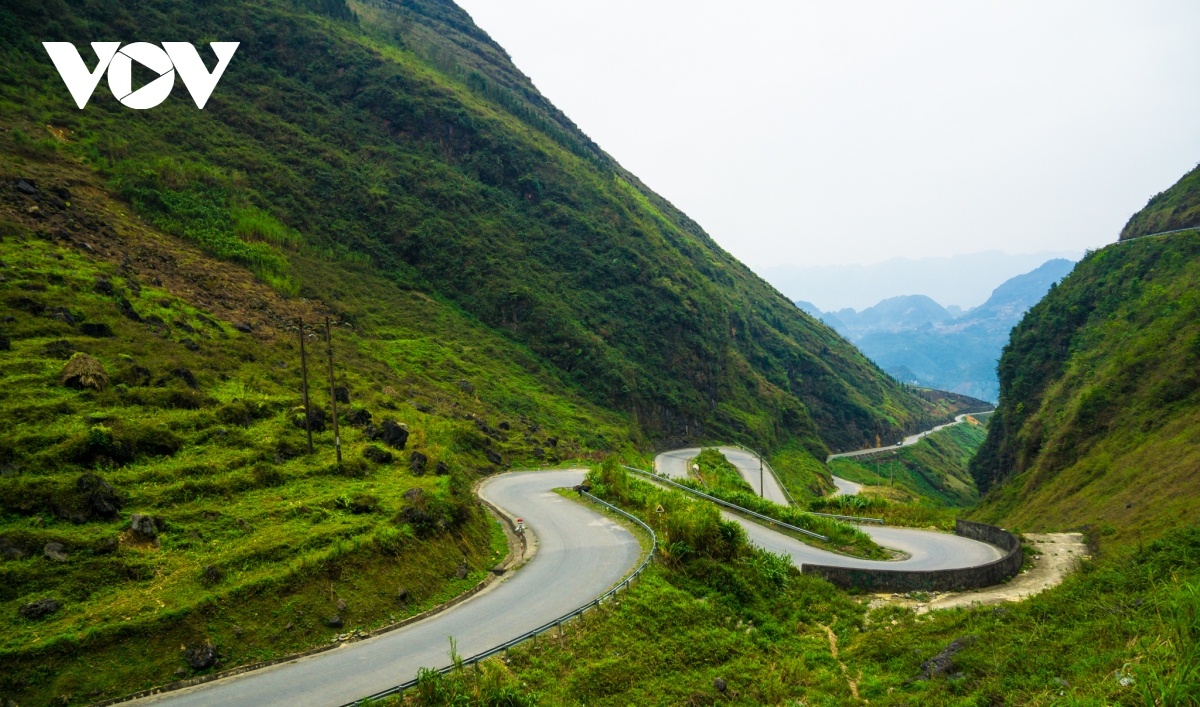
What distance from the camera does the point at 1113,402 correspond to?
→ 37.7m

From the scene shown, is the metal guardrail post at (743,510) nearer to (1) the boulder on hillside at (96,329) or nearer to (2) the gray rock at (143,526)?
(2) the gray rock at (143,526)

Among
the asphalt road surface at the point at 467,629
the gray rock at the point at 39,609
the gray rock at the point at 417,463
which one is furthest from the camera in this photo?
the gray rock at the point at 417,463

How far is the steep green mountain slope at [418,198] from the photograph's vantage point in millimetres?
51406

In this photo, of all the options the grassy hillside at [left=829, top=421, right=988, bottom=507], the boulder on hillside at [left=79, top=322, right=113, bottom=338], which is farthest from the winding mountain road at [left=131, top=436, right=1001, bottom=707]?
the grassy hillside at [left=829, top=421, right=988, bottom=507]

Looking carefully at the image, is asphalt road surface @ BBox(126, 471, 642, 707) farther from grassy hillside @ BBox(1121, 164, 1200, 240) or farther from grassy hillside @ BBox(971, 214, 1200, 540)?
grassy hillside @ BBox(1121, 164, 1200, 240)

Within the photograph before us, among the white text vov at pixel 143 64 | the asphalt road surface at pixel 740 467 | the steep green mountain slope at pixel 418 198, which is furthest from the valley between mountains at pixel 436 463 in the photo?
the white text vov at pixel 143 64

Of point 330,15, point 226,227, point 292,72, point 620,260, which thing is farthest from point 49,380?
point 330,15

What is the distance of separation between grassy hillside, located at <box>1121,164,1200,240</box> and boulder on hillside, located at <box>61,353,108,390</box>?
87.9m

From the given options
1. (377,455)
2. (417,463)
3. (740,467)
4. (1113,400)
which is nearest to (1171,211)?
(1113,400)

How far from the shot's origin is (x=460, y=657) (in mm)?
12555

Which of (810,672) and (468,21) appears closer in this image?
(810,672)

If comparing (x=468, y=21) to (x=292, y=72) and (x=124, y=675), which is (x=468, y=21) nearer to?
(x=292, y=72)

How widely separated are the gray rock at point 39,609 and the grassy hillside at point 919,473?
81454 mm

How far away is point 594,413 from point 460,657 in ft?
166
